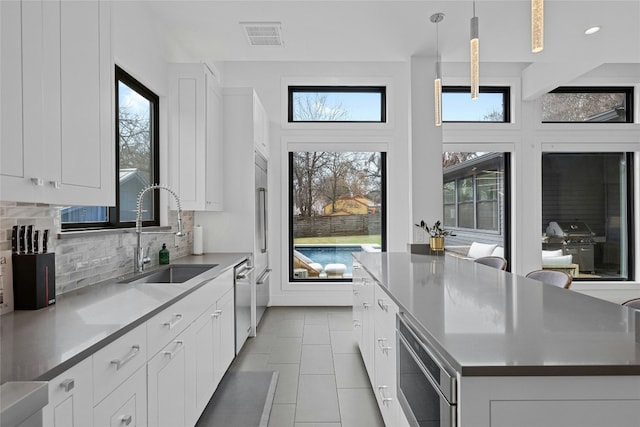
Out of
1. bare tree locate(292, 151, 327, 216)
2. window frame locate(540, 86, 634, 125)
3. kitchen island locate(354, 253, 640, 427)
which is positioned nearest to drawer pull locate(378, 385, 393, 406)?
kitchen island locate(354, 253, 640, 427)

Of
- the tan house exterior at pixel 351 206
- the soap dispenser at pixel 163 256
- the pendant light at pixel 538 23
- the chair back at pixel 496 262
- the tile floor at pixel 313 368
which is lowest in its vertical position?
the tile floor at pixel 313 368

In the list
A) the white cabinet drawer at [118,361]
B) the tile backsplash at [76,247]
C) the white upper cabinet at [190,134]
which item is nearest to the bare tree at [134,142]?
the white upper cabinet at [190,134]

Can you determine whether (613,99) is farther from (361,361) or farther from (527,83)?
(361,361)

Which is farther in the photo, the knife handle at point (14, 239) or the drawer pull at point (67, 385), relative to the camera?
the knife handle at point (14, 239)

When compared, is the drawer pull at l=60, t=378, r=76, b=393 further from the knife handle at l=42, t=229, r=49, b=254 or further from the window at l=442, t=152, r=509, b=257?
the window at l=442, t=152, r=509, b=257

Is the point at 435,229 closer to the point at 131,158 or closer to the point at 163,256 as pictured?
the point at 163,256

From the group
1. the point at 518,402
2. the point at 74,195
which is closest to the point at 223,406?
the point at 74,195

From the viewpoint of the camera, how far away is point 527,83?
5.59 metres

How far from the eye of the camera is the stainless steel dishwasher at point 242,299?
3439mm

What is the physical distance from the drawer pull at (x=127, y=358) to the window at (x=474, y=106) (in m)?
5.35

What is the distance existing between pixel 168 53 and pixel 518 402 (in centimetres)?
385

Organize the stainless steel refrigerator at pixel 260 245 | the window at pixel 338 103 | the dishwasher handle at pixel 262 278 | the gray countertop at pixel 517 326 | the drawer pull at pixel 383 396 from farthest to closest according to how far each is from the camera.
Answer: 1. the window at pixel 338 103
2. the dishwasher handle at pixel 262 278
3. the stainless steel refrigerator at pixel 260 245
4. the drawer pull at pixel 383 396
5. the gray countertop at pixel 517 326

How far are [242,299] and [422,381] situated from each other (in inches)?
99.4

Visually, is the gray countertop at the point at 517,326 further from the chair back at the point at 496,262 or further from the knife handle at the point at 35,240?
the knife handle at the point at 35,240
